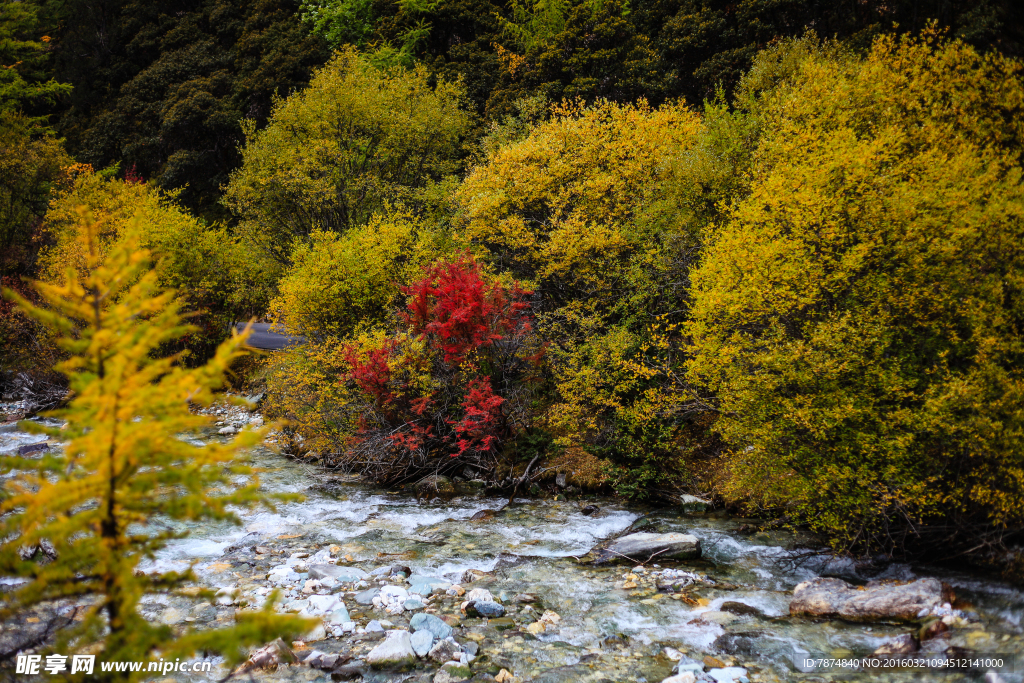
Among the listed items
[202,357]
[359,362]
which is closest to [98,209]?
[202,357]

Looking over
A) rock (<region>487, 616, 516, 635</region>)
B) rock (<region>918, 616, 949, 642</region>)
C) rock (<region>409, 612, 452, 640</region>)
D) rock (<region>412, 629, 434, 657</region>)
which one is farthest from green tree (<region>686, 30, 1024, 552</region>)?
rock (<region>412, 629, 434, 657</region>)

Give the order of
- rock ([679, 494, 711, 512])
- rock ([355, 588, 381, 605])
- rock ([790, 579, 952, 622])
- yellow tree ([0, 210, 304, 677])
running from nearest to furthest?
yellow tree ([0, 210, 304, 677]) < rock ([790, 579, 952, 622]) < rock ([355, 588, 381, 605]) < rock ([679, 494, 711, 512])

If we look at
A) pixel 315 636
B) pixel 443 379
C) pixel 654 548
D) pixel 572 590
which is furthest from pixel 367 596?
pixel 443 379

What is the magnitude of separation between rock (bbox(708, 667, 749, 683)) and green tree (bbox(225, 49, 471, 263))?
1920cm

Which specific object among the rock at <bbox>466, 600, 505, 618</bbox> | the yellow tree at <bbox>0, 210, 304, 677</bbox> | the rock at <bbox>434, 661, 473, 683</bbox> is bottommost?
the rock at <bbox>466, 600, 505, 618</bbox>

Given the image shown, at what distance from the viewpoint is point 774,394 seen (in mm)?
9148

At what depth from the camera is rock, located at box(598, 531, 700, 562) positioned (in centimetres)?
977

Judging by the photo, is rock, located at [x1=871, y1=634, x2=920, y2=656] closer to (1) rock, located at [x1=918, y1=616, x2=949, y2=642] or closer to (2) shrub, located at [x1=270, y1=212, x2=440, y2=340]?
(1) rock, located at [x1=918, y1=616, x2=949, y2=642]

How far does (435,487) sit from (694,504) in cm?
580

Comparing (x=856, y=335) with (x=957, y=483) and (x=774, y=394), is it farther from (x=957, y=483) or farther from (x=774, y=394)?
(x=957, y=483)

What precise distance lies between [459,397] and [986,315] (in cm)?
1022

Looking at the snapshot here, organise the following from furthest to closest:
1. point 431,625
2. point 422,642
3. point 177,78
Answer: point 177,78
point 431,625
point 422,642

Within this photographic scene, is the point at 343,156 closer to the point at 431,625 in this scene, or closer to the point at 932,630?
the point at 431,625

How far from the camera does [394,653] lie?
6809mm
